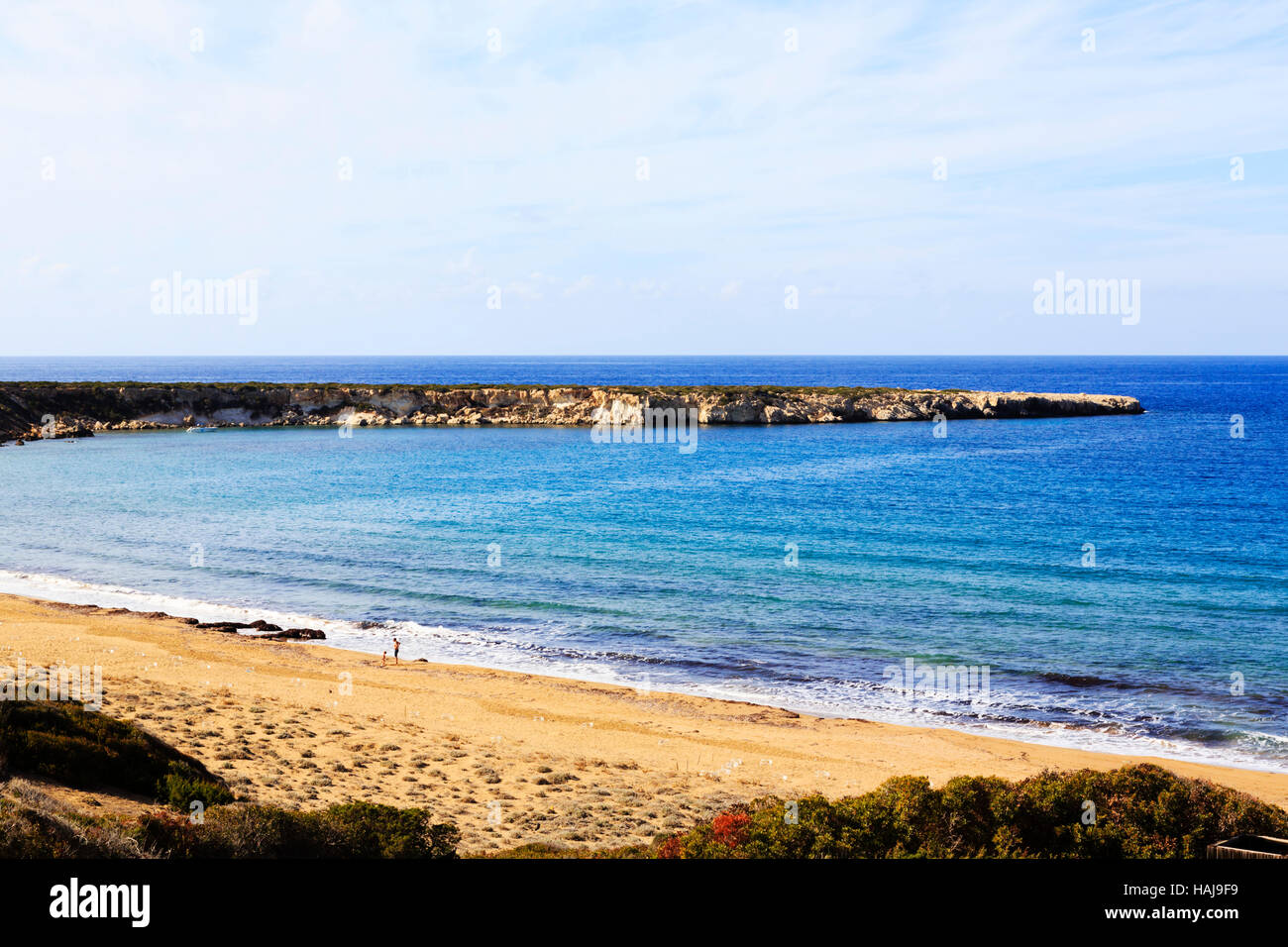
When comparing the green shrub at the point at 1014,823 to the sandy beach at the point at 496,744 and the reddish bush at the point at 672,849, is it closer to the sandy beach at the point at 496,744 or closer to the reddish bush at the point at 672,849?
the reddish bush at the point at 672,849

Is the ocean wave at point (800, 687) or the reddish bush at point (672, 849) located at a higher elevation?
the reddish bush at point (672, 849)

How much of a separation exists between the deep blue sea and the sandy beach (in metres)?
1.90

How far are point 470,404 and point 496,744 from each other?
9535cm

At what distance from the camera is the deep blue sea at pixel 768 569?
23719mm

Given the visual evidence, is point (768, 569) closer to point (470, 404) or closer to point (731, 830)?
point (731, 830)

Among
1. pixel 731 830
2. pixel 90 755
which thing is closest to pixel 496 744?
pixel 90 755

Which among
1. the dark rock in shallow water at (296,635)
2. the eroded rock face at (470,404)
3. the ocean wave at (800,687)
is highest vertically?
the eroded rock face at (470,404)

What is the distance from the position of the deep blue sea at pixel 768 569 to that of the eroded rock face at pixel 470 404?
107ft

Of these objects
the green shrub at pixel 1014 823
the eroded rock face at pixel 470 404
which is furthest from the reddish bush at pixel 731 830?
the eroded rock face at pixel 470 404

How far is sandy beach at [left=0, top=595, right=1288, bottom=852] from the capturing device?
15.2 meters

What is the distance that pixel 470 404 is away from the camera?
111438mm
